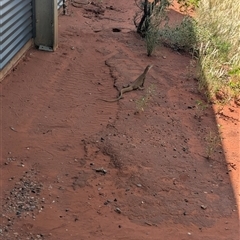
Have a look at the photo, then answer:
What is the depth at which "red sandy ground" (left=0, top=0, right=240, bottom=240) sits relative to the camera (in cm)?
418

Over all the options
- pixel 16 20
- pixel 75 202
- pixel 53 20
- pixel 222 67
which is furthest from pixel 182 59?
pixel 75 202

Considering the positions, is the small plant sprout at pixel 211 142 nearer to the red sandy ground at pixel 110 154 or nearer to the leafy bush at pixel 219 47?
the red sandy ground at pixel 110 154

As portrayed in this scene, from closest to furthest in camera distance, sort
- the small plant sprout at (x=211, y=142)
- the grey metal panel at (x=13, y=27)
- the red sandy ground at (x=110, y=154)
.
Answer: the red sandy ground at (x=110, y=154) → the small plant sprout at (x=211, y=142) → the grey metal panel at (x=13, y=27)

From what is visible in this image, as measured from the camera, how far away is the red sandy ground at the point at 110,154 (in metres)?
4.18

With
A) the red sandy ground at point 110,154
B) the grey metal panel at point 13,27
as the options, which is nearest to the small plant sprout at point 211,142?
the red sandy ground at point 110,154

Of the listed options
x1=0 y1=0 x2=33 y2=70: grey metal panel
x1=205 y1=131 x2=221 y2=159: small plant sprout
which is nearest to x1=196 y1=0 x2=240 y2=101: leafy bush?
x1=205 y1=131 x2=221 y2=159: small plant sprout

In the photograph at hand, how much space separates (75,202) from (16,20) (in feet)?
12.0

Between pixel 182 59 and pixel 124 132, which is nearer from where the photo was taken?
pixel 124 132

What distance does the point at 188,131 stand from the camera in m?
6.03

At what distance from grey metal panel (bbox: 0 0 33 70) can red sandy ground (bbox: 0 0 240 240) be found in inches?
11.6

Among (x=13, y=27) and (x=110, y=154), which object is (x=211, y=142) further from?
(x=13, y=27)

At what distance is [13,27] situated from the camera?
22.4 ft

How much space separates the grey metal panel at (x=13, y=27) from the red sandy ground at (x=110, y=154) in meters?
0.29

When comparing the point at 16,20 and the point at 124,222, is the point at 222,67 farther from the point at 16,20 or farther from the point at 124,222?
the point at 124,222
